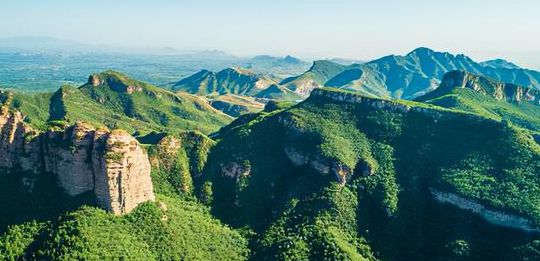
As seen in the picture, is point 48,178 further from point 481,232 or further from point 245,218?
point 481,232

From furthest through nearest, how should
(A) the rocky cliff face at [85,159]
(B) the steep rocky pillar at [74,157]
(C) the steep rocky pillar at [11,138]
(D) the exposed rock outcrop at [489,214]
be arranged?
1. (C) the steep rocky pillar at [11,138]
2. (D) the exposed rock outcrop at [489,214]
3. (B) the steep rocky pillar at [74,157]
4. (A) the rocky cliff face at [85,159]

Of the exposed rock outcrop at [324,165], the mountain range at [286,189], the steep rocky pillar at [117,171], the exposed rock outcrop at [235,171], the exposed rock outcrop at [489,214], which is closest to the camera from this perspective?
the steep rocky pillar at [117,171]

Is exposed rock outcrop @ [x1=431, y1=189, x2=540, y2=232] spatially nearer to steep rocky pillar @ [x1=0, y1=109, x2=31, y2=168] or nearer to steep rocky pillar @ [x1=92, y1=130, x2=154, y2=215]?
steep rocky pillar @ [x1=92, y1=130, x2=154, y2=215]

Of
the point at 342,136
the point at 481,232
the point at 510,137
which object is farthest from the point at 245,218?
the point at 510,137

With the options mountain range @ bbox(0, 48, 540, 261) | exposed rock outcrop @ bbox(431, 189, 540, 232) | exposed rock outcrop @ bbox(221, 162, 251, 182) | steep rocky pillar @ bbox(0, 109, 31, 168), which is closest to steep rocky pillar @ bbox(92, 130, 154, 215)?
mountain range @ bbox(0, 48, 540, 261)

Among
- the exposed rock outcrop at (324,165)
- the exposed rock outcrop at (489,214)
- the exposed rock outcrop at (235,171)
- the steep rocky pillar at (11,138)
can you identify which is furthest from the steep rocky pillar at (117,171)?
the exposed rock outcrop at (489,214)

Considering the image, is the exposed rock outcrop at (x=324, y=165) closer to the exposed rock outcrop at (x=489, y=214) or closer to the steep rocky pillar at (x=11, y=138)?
the exposed rock outcrop at (x=489, y=214)

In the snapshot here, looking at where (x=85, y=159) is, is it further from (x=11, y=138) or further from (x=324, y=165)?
(x=324, y=165)
